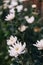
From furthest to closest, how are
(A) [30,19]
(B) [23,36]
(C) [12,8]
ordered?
(C) [12,8]
(A) [30,19]
(B) [23,36]

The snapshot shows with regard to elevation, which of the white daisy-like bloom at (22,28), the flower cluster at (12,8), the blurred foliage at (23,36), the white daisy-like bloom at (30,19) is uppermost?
the flower cluster at (12,8)

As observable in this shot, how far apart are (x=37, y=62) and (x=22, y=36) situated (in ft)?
0.85

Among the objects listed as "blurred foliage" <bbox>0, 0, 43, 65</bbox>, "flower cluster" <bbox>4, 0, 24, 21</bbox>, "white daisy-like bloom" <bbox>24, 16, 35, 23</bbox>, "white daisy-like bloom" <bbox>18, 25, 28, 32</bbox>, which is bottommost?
"blurred foliage" <bbox>0, 0, 43, 65</bbox>

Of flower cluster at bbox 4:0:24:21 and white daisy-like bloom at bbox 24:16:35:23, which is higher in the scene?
flower cluster at bbox 4:0:24:21

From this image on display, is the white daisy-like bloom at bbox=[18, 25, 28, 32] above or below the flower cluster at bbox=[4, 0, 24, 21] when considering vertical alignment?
below

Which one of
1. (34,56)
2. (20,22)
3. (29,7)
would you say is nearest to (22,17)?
(20,22)

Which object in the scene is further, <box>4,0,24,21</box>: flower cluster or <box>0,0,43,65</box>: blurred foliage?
<box>4,0,24,21</box>: flower cluster

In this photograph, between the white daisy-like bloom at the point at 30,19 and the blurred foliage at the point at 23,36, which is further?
the white daisy-like bloom at the point at 30,19

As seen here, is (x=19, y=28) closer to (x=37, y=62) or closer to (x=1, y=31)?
(x=1, y=31)

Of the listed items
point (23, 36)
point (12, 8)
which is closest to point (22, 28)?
point (23, 36)

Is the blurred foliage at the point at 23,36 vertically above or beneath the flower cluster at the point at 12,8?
beneath

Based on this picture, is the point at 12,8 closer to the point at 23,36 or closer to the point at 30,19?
the point at 30,19

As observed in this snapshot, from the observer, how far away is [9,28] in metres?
1.89

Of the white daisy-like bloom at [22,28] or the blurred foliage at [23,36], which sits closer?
the blurred foliage at [23,36]
